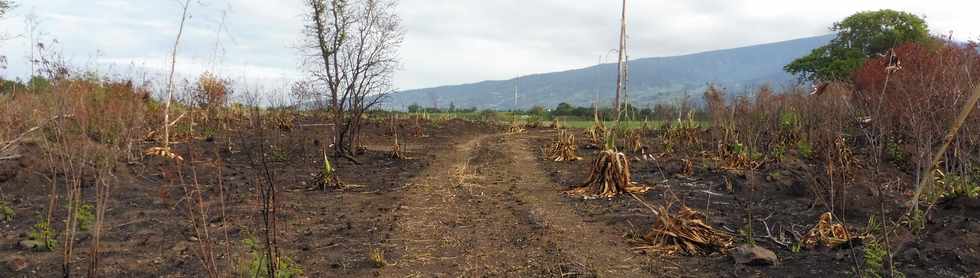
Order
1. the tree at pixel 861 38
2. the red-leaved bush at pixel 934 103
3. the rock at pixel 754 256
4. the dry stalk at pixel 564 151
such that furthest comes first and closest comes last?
the tree at pixel 861 38, the dry stalk at pixel 564 151, the red-leaved bush at pixel 934 103, the rock at pixel 754 256

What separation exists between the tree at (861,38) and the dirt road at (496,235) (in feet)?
77.3

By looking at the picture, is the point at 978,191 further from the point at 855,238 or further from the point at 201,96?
the point at 201,96

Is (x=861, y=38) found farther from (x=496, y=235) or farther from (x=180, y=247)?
(x=180, y=247)

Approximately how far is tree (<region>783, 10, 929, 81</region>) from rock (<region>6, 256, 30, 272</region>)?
1111 inches

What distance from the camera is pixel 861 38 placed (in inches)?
1132

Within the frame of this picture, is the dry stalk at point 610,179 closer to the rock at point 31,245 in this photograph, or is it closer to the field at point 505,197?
the field at point 505,197

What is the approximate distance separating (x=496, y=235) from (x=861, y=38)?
2904 centimetres

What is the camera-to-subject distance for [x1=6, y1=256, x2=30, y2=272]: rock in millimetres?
3844

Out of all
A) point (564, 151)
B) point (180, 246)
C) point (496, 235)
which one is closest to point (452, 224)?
point (496, 235)

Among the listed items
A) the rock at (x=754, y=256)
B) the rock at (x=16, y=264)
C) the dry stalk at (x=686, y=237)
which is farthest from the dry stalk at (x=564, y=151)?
the rock at (x=16, y=264)

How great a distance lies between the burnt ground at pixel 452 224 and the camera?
13.5 ft

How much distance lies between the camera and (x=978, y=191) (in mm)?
5285

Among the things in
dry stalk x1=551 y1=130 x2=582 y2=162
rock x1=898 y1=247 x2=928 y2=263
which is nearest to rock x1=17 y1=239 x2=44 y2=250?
rock x1=898 y1=247 x2=928 y2=263

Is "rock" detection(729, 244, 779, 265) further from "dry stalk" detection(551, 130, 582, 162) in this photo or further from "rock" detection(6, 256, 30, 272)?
"dry stalk" detection(551, 130, 582, 162)
